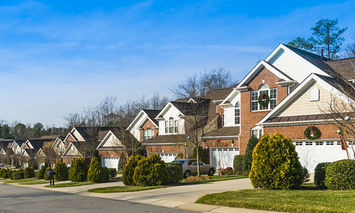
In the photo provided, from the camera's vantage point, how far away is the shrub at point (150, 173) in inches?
851

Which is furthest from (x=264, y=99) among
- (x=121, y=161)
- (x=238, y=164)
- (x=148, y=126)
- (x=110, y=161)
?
(x=110, y=161)

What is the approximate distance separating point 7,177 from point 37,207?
37.5 meters

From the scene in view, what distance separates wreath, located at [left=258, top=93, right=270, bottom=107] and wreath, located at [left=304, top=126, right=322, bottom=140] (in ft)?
18.4

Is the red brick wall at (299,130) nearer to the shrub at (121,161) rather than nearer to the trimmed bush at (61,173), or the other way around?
the trimmed bush at (61,173)

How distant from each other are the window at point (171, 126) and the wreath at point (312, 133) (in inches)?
683

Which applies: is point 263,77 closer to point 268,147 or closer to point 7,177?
point 268,147

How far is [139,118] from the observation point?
47.1 metres

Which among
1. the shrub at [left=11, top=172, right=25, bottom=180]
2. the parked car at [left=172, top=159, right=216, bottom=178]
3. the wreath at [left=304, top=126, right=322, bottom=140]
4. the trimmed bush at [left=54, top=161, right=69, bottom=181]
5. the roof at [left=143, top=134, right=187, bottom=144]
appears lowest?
the shrub at [left=11, top=172, right=25, bottom=180]

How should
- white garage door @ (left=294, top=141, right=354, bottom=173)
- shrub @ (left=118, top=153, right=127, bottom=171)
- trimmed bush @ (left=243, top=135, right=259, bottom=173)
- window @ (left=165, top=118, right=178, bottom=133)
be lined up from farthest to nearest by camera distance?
1. shrub @ (left=118, top=153, right=127, bottom=171)
2. window @ (left=165, top=118, right=178, bottom=133)
3. trimmed bush @ (left=243, top=135, right=259, bottom=173)
4. white garage door @ (left=294, top=141, right=354, bottom=173)

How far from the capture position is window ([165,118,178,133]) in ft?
130

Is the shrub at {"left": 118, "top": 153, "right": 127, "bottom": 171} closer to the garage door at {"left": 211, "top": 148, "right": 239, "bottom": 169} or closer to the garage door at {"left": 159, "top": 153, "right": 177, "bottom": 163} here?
the garage door at {"left": 159, "top": 153, "right": 177, "bottom": 163}

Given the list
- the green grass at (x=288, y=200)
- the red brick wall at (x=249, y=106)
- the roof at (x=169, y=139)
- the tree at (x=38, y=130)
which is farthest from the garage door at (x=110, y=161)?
the tree at (x=38, y=130)

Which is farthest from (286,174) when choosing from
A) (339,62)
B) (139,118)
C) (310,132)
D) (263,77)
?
(139,118)

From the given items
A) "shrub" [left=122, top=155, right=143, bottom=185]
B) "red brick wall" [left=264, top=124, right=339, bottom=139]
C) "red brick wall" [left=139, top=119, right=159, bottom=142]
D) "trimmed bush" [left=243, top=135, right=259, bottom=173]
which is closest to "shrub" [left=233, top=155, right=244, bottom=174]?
"trimmed bush" [left=243, top=135, right=259, bottom=173]
